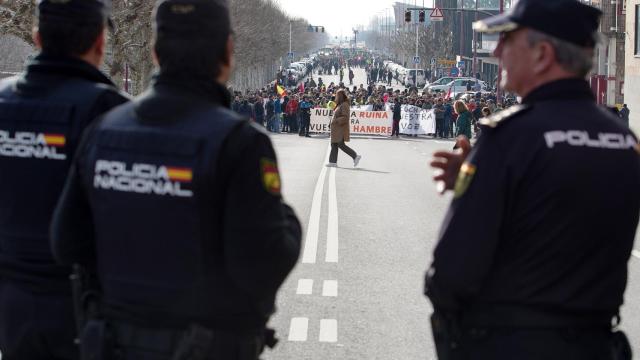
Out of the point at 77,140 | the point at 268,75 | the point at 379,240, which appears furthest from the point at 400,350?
the point at 268,75

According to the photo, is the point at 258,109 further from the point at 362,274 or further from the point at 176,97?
the point at 176,97

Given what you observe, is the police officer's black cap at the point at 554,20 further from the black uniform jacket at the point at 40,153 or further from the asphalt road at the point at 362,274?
the asphalt road at the point at 362,274

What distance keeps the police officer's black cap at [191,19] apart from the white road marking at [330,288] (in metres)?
6.98

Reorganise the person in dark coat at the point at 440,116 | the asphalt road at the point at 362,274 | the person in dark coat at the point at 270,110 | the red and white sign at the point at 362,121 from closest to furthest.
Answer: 1. the asphalt road at the point at 362,274
2. the person in dark coat at the point at 440,116
3. the red and white sign at the point at 362,121
4. the person in dark coat at the point at 270,110

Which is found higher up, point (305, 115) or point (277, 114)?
point (305, 115)

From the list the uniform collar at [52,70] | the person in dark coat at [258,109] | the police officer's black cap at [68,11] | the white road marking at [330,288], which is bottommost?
the person in dark coat at [258,109]

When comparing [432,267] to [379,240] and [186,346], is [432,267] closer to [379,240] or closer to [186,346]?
[186,346]

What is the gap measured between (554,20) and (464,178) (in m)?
0.57

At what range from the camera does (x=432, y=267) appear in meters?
3.82

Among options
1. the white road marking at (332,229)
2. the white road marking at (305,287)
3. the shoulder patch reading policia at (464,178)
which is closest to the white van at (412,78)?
the white road marking at (332,229)

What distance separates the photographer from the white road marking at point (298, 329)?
8.84 metres

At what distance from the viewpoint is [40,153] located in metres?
4.38

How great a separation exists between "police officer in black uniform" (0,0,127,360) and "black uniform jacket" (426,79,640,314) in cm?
134

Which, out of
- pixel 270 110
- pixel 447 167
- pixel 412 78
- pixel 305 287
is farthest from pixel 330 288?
pixel 412 78
